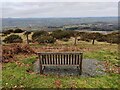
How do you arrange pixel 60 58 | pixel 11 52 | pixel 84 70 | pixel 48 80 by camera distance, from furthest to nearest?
1. pixel 11 52
2. pixel 84 70
3. pixel 60 58
4. pixel 48 80

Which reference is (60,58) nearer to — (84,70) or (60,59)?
(60,59)

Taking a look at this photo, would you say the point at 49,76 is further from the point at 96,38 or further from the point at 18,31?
the point at 18,31

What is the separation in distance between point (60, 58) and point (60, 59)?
1.8 inches

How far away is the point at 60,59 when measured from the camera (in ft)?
34.0

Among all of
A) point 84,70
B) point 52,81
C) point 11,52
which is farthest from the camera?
point 11,52

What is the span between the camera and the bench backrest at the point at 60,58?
400 inches

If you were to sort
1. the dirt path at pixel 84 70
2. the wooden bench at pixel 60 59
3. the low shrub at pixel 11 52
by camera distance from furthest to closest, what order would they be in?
the low shrub at pixel 11 52 < the dirt path at pixel 84 70 < the wooden bench at pixel 60 59

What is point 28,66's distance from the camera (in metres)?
11.7

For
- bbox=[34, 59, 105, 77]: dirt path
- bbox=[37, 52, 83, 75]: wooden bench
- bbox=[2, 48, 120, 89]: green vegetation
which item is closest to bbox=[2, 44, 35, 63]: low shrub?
bbox=[34, 59, 105, 77]: dirt path

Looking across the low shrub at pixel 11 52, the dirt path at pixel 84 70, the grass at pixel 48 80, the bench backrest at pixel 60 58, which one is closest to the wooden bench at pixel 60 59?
the bench backrest at pixel 60 58

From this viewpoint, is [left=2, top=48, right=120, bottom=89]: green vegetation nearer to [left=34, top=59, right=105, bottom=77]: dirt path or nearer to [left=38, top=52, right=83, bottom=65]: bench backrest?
[left=34, top=59, right=105, bottom=77]: dirt path

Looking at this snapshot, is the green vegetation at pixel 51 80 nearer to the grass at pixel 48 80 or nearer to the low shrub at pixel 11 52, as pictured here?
the grass at pixel 48 80

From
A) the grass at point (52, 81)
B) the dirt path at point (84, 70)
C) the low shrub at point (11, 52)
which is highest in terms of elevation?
the low shrub at point (11, 52)

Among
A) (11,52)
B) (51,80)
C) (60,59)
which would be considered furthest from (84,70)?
(11,52)
